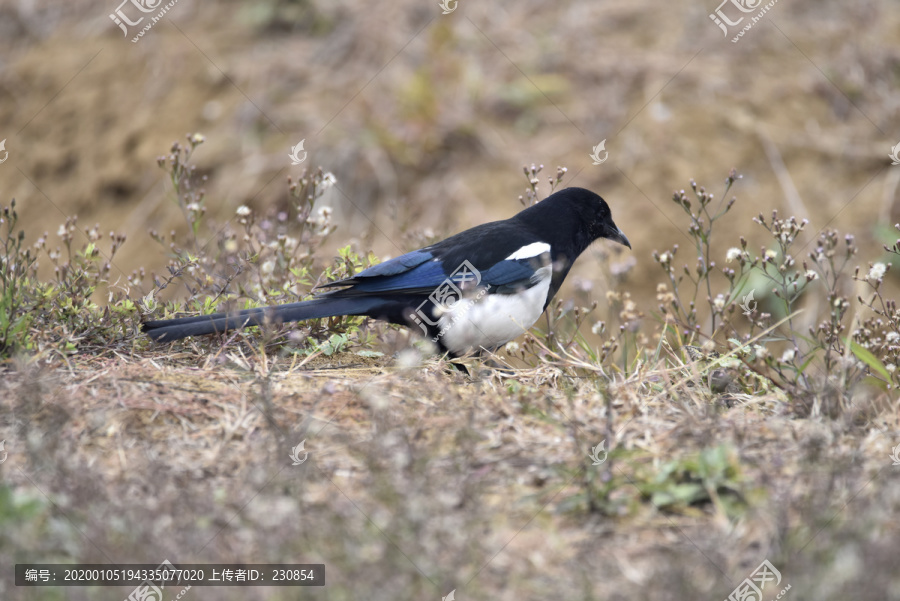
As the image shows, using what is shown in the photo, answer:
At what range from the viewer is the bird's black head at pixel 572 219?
4.36 m

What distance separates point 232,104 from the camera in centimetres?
763

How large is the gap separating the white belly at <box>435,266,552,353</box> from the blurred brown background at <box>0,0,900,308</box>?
237 centimetres

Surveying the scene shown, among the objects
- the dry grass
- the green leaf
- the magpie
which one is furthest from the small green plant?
the magpie

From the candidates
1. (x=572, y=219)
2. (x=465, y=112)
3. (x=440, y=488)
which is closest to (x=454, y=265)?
(x=572, y=219)

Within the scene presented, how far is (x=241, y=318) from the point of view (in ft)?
11.1

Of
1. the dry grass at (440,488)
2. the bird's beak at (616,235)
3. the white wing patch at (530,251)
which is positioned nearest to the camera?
the dry grass at (440,488)

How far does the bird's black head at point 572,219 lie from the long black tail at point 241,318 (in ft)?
3.76

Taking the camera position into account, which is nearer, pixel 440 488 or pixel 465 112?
pixel 440 488

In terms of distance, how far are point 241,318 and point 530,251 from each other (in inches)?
54.0

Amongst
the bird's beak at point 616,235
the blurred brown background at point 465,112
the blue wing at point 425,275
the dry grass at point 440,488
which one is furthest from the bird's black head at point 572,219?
the blurred brown background at point 465,112

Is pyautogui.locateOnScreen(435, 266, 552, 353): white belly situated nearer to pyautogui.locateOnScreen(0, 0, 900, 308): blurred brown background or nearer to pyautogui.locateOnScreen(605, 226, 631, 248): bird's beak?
pyautogui.locateOnScreen(605, 226, 631, 248): bird's beak

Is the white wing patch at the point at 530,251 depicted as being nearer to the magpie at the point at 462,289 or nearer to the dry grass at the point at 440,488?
the magpie at the point at 462,289

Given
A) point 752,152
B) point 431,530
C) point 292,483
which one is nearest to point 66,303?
point 292,483

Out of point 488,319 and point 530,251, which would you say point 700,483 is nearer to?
point 488,319
